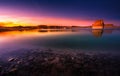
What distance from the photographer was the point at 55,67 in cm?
1173

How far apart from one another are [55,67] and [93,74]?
3.53 m

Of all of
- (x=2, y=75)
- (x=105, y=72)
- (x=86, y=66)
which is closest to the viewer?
(x=2, y=75)

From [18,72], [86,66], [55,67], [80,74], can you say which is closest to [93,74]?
[80,74]

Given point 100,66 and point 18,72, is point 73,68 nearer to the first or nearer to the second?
point 100,66

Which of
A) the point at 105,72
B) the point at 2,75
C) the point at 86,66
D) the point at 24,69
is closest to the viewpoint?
the point at 2,75

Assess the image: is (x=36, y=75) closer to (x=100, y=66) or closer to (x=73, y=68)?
(x=73, y=68)

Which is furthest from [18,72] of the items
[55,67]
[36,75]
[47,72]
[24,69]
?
[55,67]

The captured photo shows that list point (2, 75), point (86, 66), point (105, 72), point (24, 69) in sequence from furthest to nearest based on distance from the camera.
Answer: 1. point (86, 66)
2. point (24, 69)
3. point (105, 72)
4. point (2, 75)

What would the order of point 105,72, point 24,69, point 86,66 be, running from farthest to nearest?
point 86,66 < point 24,69 < point 105,72

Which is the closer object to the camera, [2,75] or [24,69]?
[2,75]

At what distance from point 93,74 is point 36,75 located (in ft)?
15.1

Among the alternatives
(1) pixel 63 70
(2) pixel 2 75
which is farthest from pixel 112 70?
(2) pixel 2 75

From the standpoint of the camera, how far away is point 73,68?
11.5 meters

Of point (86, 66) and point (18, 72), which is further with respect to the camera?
point (86, 66)
